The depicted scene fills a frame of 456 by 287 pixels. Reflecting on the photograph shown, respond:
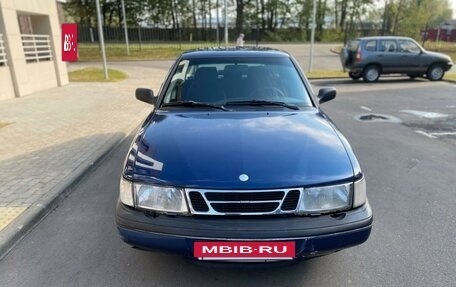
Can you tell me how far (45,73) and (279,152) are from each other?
1262 cm

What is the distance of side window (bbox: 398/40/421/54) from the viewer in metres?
14.8

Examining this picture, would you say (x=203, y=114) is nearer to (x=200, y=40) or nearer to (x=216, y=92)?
(x=216, y=92)

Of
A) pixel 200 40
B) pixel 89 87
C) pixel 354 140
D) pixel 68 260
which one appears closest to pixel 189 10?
pixel 200 40

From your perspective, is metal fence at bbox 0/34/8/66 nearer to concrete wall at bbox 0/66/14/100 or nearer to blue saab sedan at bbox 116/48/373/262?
concrete wall at bbox 0/66/14/100

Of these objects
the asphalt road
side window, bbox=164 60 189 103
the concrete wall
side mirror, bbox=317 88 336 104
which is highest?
side window, bbox=164 60 189 103

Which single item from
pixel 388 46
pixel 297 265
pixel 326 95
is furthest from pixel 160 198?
pixel 388 46

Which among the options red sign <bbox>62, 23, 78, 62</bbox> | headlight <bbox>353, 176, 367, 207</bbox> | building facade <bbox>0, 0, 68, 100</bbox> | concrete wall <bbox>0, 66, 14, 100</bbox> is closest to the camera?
headlight <bbox>353, 176, 367, 207</bbox>

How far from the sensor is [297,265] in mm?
2809

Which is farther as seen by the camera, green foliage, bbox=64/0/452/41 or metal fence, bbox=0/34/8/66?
green foliage, bbox=64/0/452/41

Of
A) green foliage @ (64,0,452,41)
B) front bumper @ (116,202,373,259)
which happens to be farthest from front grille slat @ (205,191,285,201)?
green foliage @ (64,0,452,41)

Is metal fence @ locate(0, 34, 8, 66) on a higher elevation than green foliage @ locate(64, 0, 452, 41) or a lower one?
lower

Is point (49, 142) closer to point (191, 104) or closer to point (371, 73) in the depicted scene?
point (191, 104)

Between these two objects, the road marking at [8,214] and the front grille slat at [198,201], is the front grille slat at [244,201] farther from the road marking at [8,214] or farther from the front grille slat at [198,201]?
the road marking at [8,214]

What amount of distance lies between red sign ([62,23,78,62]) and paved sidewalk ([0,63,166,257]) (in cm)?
144
